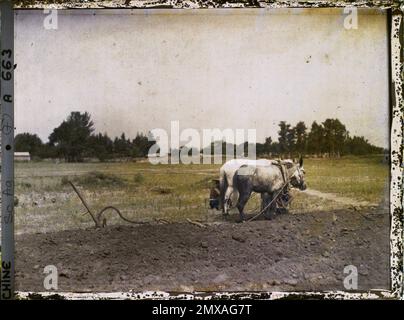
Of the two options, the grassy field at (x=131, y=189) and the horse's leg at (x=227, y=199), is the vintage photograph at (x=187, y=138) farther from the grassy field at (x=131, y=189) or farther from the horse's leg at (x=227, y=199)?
the horse's leg at (x=227, y=199)

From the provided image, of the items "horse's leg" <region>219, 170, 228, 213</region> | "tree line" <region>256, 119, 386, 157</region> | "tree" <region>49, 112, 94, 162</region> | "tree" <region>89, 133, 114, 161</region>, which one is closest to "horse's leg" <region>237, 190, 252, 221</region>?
"horse's leg" <region>219, 170, 228, 213</region>

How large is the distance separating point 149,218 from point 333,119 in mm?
1860

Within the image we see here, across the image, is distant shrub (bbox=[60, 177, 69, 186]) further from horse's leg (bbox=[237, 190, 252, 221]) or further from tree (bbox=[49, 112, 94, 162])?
horse's leg (bbox=[237, 190, 252, 221])

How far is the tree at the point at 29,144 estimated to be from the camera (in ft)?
12.3

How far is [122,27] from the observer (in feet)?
12.3

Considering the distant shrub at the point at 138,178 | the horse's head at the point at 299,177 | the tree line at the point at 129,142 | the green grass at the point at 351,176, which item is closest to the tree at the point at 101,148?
the tree line at the point at 129,142

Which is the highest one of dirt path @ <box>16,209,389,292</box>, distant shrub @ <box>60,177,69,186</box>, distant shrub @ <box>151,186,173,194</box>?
distant shrub @ <box>60,177,69,186</box>

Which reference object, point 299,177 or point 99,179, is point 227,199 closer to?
point 299,177

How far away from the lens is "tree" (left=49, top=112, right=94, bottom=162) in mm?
3766

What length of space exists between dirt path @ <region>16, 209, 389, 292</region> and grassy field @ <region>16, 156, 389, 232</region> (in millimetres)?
127

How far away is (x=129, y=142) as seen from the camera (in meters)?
3.80

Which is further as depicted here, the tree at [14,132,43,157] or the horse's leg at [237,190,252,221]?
the horse's leg at [237,190,252,221]

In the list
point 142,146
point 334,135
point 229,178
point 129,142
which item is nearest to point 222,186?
point 229,178
